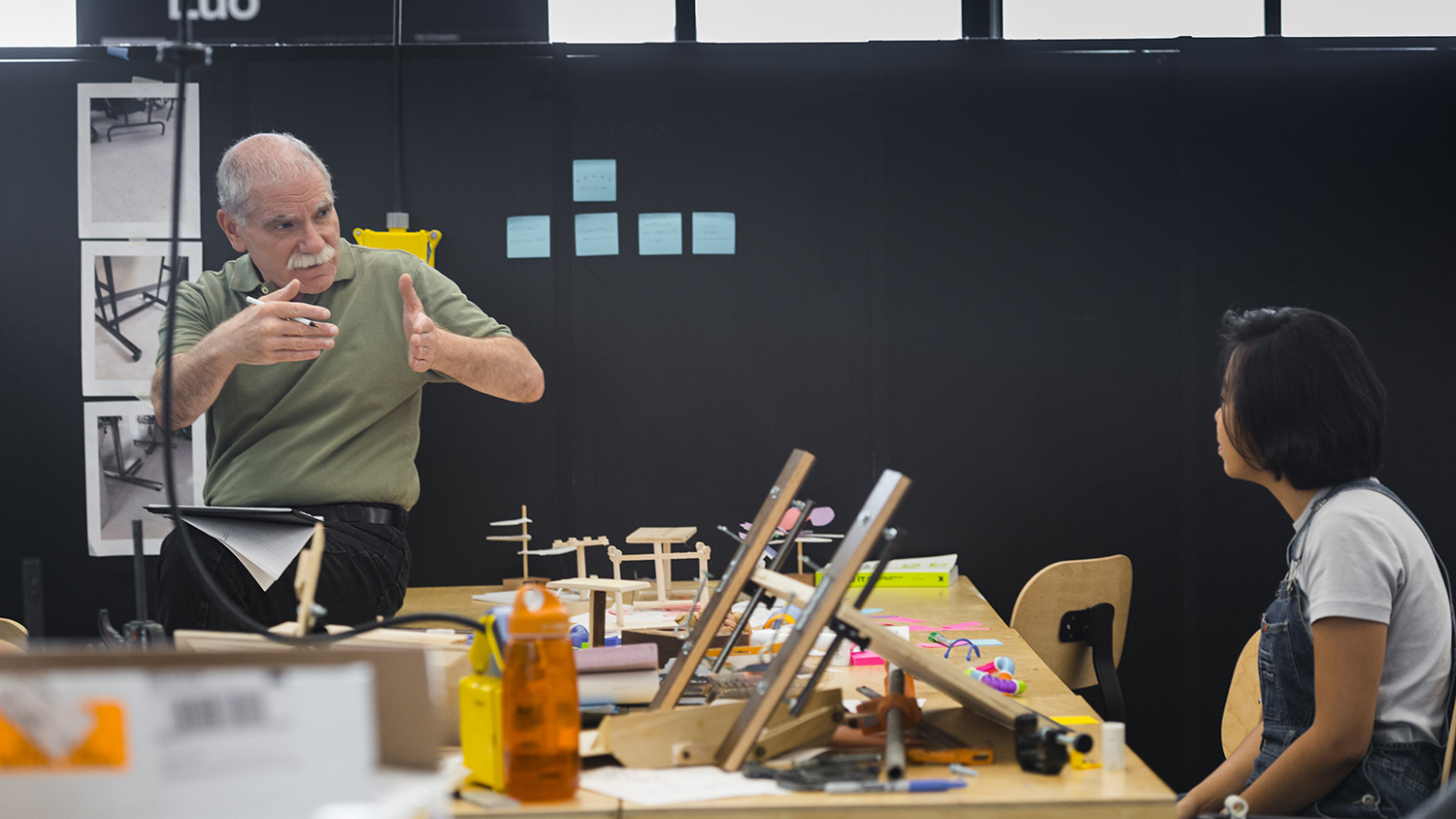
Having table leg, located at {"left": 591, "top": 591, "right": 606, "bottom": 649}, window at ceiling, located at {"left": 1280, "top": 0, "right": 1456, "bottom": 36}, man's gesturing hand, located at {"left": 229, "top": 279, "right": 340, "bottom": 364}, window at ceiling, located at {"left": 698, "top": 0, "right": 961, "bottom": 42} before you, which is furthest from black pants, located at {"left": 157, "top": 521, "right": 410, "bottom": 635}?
window at ceiling, located at {"left": 1280, "top": 0, "right": 1456, "bottom": 36}

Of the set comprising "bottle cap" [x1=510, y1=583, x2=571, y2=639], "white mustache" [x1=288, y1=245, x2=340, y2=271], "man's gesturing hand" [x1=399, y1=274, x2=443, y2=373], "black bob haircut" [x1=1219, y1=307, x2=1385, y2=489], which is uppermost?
"white mustache" [x1=288, y1=245, x2=340, y2=271]

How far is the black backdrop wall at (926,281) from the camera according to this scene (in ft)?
10.3

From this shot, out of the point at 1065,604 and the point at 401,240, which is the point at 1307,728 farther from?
the point at 401,240

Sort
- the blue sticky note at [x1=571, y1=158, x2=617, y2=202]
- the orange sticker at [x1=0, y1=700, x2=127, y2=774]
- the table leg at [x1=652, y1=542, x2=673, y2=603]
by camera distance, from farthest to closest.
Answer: the blue sticky note at [x1=571, y1=158, x2=617, y2=202] < the table leg at [x1=652, y1=542, x2=673, y2=603] < the orange sticker at [x1=0, y1=700, x2=127, y2=774]

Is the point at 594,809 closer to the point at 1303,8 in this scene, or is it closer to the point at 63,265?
the point at 63,265

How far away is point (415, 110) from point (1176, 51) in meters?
2.19

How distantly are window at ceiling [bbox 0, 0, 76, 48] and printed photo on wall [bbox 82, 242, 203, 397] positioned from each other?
0.60 metres

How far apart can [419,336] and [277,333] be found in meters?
0.23

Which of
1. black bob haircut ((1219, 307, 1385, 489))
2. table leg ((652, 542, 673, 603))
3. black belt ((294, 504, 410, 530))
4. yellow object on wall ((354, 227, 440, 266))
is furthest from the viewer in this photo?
yellow object on wall ((354, 227, 440, 266))

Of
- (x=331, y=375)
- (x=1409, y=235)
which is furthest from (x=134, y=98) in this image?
(x=1409, y=235)

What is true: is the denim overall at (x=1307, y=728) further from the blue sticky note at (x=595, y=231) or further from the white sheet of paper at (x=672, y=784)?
the blue sticky note at (x=595, y=231)

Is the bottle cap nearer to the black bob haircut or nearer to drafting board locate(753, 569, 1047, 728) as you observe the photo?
drafting board locate(753, 569, 1047, 728)

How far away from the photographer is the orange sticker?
66 cm

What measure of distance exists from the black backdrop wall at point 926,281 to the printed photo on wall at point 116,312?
0.07m
